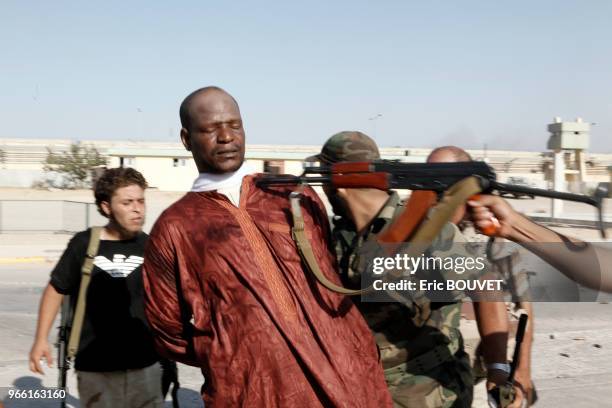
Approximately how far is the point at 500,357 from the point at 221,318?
126cm

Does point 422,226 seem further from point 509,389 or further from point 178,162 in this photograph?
point 178,162

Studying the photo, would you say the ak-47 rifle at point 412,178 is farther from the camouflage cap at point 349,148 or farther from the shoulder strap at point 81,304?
the shoulder strap at point 81,304

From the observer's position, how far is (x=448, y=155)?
143 inches

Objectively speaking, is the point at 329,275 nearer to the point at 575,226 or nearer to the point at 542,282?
the point at 542,282

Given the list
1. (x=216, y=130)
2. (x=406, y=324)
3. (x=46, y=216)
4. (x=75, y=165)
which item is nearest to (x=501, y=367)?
(x=406, y=324)

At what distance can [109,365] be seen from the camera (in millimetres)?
3707

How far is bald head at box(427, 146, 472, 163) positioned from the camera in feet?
11.7

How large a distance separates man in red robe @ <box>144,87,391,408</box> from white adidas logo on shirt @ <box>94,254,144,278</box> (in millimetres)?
1291

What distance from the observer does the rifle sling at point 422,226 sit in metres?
2.36

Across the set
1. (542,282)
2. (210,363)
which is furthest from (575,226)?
(210,363)

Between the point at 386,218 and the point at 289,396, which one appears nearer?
the point at 289,396

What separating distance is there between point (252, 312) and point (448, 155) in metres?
1.66

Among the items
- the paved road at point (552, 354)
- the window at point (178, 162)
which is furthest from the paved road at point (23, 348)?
the window at point (178, 162)

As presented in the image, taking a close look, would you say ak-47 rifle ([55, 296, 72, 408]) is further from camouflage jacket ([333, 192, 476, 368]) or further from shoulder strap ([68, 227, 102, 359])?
camouflage jacket ([333, 192, 476, 368])
